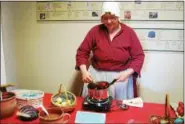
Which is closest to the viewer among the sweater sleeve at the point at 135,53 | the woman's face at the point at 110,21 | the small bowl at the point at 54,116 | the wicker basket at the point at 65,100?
the small bowl at the point at 54,116

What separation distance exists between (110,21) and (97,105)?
0.60 metres

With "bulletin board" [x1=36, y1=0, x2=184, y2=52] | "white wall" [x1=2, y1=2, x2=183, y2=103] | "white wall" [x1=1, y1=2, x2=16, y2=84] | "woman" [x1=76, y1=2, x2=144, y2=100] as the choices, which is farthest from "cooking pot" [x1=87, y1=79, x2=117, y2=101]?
"bulletin board" [x1=36, y1=0, x2=184, y2=52]

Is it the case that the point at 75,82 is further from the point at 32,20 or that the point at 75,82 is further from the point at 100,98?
the point at 100,98

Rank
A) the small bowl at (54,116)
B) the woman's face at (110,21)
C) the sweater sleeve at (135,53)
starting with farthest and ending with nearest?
the sweater sleeve at (135,53) → the woman's face at (110,21) → the small bowl at (54,116)

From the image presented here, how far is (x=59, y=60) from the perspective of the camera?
6.86 ft

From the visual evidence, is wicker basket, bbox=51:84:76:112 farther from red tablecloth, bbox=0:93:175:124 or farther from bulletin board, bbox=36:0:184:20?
bulletin board, bbox=36:0:184:20

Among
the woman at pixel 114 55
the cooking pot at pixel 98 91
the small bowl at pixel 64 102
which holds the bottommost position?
the small bowl at pixel 64 102

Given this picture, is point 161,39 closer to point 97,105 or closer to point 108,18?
point 108,18

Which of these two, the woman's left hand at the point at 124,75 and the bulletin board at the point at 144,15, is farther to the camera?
the bulletin board at the point at 144,15

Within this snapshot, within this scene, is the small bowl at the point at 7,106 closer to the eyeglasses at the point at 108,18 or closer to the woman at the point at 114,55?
the woman at the point at 114,55

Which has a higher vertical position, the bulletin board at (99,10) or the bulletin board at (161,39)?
the bulletin board at (99,10)

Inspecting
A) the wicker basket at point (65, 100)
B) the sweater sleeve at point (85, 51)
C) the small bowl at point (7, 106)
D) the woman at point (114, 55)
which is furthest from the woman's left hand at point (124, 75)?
the small bowl at point (7, 106)

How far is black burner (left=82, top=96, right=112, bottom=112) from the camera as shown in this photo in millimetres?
1268

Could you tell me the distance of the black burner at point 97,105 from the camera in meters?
1.27
